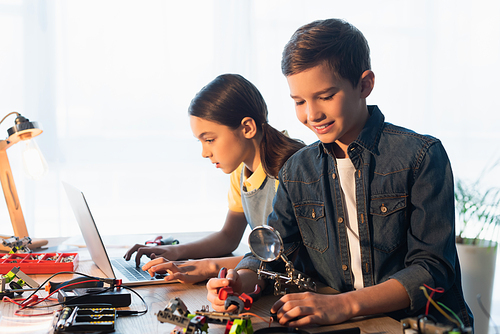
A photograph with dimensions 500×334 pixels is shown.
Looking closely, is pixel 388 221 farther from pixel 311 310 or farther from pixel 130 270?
pixel 130 270

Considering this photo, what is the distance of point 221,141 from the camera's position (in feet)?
4.83

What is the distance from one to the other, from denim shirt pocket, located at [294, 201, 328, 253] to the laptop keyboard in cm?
45

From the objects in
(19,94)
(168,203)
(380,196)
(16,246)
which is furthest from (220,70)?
(380,196)

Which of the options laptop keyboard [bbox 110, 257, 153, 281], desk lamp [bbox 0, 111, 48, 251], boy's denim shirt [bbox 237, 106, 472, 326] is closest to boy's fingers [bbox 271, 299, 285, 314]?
boy's denim shirt [bbox 237, 106, 472, 326]

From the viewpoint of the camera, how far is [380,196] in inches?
41.1

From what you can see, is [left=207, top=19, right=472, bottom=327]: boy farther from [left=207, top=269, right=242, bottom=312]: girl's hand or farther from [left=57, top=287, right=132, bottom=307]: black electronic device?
[left=57, top=287, right=132, bottom=307]: black electronic device

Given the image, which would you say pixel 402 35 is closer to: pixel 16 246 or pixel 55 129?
pixel 55 129

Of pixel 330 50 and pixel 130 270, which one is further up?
pixel 330 50

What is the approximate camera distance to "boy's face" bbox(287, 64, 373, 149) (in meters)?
1.00

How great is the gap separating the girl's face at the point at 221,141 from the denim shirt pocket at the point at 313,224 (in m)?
0.40

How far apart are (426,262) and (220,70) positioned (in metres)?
2.73

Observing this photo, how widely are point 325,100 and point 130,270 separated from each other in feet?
2.52

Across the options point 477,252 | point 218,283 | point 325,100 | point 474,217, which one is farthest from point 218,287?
point 474,217

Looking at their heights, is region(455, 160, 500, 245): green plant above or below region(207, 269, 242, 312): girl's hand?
below
